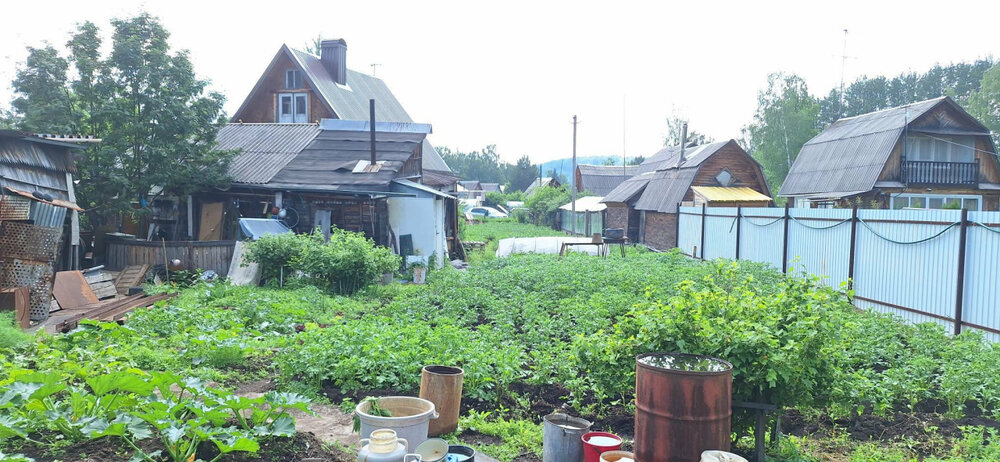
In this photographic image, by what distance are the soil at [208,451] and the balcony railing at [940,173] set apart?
93.6ft

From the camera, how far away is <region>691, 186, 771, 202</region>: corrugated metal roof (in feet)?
95.9

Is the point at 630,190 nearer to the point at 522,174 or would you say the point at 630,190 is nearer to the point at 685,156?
the point at 685,156

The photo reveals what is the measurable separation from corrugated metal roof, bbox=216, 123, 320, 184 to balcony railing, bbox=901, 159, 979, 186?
23.5 metres

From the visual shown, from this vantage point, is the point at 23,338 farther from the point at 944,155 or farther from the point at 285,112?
the point at 944,155

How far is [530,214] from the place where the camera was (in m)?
53.0

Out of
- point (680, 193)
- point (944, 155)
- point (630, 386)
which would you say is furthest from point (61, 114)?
point (944, 155)

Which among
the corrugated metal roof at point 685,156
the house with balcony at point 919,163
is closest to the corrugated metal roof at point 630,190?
the corrugated metal roof at point 685,156

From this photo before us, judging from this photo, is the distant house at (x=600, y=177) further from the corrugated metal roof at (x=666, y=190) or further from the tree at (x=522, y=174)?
the tree at (x=522, y=174)

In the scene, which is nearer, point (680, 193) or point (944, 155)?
point (944, 155)

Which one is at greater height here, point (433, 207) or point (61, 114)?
point (61, 114)

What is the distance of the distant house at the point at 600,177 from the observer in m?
54.6

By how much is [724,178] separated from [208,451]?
3066 cm

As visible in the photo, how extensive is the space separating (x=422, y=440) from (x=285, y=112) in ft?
90.2

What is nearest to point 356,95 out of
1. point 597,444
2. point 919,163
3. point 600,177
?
point 919,163
